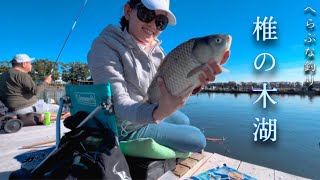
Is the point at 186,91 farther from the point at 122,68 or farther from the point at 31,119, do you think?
the point at 31,119

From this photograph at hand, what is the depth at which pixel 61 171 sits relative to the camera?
116cm

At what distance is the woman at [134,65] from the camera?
1534 mm

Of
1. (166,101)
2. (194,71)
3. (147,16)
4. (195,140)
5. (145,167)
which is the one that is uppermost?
(147,16)

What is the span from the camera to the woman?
153 centimetres

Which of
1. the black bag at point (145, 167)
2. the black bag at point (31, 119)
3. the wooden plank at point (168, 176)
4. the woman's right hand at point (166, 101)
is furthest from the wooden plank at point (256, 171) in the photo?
the black bag at point (31, 119)

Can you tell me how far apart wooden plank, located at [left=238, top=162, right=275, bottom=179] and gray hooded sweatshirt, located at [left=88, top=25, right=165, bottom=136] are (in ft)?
4.21

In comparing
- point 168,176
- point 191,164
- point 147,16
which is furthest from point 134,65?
point 191,164

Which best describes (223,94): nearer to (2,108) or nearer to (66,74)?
(66,74)

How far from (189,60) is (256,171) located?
5.66 feet

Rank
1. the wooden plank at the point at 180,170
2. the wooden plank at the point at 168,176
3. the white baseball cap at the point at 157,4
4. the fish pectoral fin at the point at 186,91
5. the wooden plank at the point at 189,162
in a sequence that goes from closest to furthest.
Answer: the fish pectoral fin at the point at 186,91, the white baseball cap at the point at 157,4, the wooden plank at the point at 168,176, the wooden plank at the point at 180,170, the wooden plank at the point at 189,162

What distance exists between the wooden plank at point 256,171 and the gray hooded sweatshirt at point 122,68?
128cm

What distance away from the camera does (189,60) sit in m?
1.12

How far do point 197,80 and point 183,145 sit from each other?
83cm

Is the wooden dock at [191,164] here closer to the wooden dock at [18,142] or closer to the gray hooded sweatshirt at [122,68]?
the wooden dock at [18,142]
